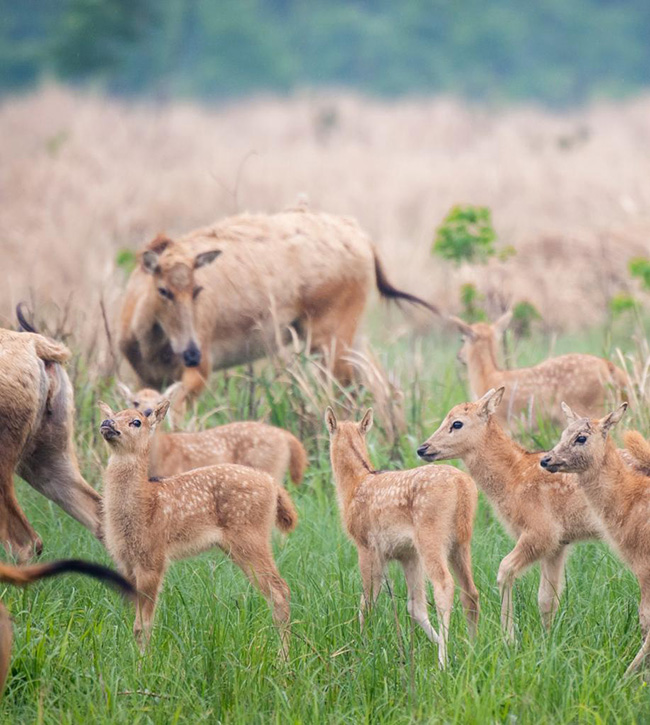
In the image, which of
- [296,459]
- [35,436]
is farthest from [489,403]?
[35,436]

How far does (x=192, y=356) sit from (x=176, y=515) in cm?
379

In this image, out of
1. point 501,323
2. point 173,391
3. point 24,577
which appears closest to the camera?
point 24,577

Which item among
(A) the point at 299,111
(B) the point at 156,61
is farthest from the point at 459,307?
(B) the point at 156,61

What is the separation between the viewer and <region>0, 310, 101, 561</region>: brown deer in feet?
21.9

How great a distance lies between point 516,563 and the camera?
6223mm

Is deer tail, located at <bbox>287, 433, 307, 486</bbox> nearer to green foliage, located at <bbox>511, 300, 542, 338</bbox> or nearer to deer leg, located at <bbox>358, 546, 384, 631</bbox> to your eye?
deer leg, located at <bbox>358, 546, 384, 631</bbox>

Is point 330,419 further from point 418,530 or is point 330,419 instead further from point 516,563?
point 516,563

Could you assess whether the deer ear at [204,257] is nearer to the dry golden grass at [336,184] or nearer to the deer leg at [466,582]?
the dry golden grass at [336,184]

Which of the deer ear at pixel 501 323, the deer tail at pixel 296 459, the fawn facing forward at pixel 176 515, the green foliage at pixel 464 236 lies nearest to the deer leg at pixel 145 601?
the fawn facing forward at pixel 176 515

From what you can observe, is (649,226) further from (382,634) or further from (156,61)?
(156,61)

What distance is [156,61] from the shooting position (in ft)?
181

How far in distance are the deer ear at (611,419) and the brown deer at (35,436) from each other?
2.99 metres

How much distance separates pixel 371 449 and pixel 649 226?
12.8m

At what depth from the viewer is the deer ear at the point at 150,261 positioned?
10273mm
